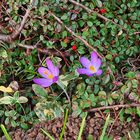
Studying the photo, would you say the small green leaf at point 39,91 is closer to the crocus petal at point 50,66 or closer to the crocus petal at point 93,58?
the crocus petal at point 50,66

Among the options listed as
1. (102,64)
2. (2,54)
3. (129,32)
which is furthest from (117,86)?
(2,54)

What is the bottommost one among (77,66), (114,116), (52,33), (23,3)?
(114,116)

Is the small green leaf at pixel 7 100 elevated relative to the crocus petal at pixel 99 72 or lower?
lower

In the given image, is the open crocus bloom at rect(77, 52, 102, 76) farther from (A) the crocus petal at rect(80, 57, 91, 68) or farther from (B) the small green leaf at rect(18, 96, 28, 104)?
(B) the small green leaf at rect(18, 96, 28, 104)

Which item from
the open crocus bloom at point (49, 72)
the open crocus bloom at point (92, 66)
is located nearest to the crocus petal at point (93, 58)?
the open crocus bloom at point (92, 66)

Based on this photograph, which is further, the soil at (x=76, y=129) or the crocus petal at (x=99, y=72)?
the crocus petal at (x=99, y=72)

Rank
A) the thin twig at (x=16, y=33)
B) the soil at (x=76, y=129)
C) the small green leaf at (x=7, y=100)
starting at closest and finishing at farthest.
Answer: the soil at (x=76, y=129) < the small green leaf at (x=7, y=100) < the thin twig at (x=16, y=33)

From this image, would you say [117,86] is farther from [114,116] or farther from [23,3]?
[23,3]

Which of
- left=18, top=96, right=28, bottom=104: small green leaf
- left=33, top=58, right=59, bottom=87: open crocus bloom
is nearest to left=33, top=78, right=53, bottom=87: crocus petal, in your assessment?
left=33, top=58, right=59, bottom=87: open crocus bloom
